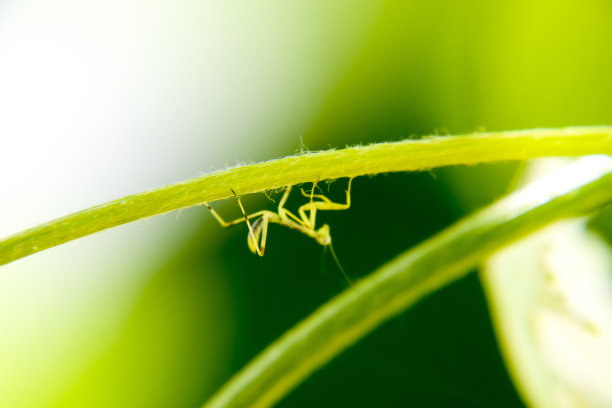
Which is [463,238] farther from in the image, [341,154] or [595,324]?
[595,324]

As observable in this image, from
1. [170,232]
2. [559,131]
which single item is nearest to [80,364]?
[170,232]

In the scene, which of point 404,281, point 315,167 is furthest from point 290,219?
point 315,167

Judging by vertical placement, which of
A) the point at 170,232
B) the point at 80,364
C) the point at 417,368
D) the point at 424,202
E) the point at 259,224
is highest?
the point at 170,232

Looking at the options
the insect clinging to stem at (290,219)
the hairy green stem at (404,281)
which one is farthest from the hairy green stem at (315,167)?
the insect clinging to stem at (290,219)

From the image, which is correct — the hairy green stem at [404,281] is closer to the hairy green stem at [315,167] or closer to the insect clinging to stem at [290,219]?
the hairy green stem at [315,167]

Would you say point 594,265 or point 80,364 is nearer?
point 594,265

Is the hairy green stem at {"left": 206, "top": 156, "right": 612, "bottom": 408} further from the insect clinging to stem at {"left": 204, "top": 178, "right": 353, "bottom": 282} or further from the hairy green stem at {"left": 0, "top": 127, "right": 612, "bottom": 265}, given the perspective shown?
the insect clinging to stem at {"left": 204, "top": 178, "right": 353, "bottom": 282}

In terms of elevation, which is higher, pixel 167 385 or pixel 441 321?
pixel 167 385

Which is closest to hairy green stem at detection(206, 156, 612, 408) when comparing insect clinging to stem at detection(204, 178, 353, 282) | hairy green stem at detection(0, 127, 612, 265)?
hairy green stem at detection(0, 127, 612, 265)
